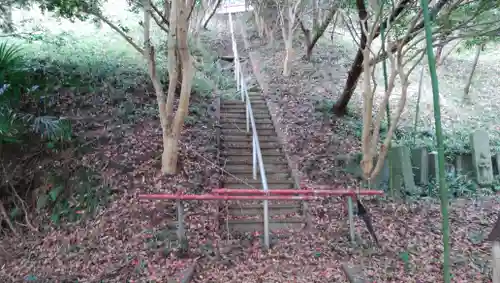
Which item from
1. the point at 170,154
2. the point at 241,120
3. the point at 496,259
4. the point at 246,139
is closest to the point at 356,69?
the point at 241,120

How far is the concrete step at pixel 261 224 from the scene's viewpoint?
6117mm

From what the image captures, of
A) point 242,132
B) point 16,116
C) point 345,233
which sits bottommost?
point 345,233

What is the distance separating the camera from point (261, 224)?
6.22 metres

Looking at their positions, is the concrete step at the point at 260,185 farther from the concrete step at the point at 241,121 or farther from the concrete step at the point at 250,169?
the concrete step at the point at 241,121

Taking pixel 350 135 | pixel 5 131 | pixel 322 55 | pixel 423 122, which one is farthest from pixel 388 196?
pixel 322 55

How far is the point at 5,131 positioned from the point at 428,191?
27.5 ft

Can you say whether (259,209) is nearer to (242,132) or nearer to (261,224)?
(261,224)

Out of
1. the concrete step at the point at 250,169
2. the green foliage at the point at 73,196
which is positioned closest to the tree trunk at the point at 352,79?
the concrete step at the point at 250,169

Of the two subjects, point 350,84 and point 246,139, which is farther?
point 350,84

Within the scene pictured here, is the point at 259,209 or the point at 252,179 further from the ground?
the point at 252,179

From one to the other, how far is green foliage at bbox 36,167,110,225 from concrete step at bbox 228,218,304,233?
2376 millimetres

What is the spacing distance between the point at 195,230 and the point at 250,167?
2.45 meters

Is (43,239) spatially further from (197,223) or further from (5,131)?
(197,223)

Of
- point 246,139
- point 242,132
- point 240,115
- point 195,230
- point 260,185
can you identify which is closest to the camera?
point 195,230
